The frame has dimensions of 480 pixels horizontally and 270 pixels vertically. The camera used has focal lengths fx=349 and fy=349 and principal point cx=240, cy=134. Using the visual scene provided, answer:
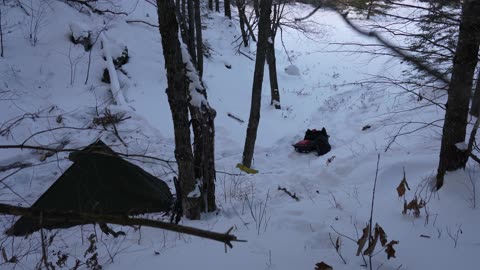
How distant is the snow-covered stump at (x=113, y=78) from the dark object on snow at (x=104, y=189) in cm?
436

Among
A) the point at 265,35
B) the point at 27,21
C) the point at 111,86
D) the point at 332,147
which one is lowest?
the point at 332,147

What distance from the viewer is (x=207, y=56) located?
1493 cm

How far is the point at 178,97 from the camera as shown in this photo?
367 centimetres

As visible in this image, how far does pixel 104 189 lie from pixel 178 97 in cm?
212

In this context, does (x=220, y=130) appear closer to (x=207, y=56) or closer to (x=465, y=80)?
(x=207, y=56)

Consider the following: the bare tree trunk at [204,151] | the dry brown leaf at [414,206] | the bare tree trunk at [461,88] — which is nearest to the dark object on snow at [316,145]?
the bare tree trunk at [461,88]

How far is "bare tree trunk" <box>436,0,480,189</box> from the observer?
369 centimetres

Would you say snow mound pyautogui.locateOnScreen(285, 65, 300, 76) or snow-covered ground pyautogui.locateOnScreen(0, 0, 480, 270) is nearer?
snow-covered ground pyautogui.locateOnScreen(0, 0, 480, 270)

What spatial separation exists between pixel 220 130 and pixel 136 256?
24.8 ft

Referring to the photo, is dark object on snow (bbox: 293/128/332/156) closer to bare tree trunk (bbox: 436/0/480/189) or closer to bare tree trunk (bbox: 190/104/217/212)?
A: bare tree trunk (bbox: 436/0/480/189)

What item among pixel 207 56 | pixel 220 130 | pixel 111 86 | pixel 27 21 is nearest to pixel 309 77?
pixel 207 56

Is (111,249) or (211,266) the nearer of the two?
(211,266)

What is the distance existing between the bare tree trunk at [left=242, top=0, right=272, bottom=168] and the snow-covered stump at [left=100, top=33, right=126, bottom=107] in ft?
11.9

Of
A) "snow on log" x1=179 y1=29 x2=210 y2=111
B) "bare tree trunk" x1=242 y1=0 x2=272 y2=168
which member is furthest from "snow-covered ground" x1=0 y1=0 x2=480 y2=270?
"snow on log" x1=179 y1=29 x2=210 y2=111
